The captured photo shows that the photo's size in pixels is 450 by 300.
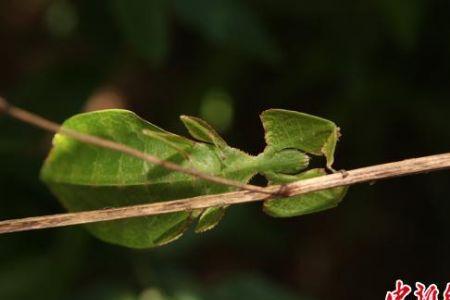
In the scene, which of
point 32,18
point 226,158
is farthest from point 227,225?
point 32,18

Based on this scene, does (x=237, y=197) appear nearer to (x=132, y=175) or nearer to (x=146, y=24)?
(x=132, y=175)

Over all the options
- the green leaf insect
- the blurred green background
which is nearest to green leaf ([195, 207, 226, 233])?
the green leaf insect

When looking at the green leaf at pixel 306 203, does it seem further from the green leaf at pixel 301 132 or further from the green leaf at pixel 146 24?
the green leaf at pixel 146 24

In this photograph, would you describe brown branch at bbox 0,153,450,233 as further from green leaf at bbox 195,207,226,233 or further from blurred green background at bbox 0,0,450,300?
blurred green background at bbox 0,0,450,300

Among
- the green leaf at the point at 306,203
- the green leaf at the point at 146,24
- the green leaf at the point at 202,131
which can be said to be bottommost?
the green leaf at the point at 202,131

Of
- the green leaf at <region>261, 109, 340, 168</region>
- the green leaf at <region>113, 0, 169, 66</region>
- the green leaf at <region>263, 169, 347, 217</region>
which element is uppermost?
the green leaf at <region>113, 0, 169, 66</region>

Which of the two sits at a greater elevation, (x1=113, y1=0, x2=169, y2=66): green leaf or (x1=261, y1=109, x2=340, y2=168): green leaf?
(x1=113, y1=0, x2=169, y2=66): green leaf

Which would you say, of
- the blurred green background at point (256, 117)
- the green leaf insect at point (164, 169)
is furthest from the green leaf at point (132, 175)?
the blurred green background at point (256, 117)

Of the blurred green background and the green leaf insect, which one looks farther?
the blurred green background
